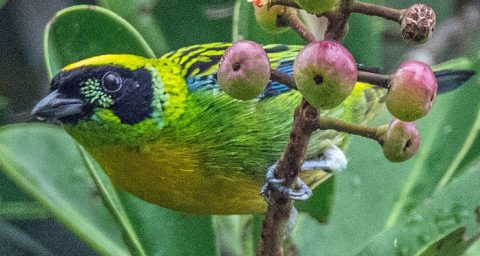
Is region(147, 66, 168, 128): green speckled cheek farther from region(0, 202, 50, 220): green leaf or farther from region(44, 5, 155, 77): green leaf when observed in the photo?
region(0, 202, 50, 220): green leaf

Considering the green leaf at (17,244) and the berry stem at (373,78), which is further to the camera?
the green leaf at (17,244)

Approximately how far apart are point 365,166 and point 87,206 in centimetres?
62

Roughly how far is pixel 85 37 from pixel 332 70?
873 millimetres

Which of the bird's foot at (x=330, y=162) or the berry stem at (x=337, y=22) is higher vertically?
the berry stem at (x=337, y=22)

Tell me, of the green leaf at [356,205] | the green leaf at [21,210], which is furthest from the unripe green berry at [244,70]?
the green leaf at [21,210]

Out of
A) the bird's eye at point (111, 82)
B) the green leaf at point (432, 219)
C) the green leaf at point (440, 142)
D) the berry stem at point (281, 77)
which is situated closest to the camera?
the berry stem at point (281, 77)

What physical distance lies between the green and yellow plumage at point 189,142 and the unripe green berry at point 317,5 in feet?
2.57

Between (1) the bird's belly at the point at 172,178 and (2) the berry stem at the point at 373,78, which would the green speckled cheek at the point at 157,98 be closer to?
(1) the bird's belly at the point at 172,178

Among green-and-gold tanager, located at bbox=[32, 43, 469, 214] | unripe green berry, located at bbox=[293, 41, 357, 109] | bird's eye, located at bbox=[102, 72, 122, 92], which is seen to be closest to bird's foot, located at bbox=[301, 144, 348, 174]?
green-and-gold tanager, located at bbox=[32, 43, 469, 214]

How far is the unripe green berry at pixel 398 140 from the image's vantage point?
114cm

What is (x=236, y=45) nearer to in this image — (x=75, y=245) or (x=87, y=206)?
(x=87, y=206)

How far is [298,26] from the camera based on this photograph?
1082 mm

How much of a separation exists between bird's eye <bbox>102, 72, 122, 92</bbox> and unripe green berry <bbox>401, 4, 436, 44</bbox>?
0.87 m

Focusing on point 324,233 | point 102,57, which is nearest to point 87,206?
point 102,57
